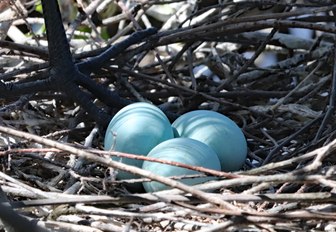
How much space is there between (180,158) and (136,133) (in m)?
0.10

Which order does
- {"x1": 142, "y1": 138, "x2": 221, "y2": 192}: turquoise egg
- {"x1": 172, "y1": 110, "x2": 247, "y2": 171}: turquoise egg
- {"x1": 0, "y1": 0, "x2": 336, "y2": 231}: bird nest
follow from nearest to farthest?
1. {"x1": 0, "y1": 0, "x2": 336, "y2": 231}: bird nest
2. {"x1": 142, "y1": 138, "x2": 221, "y2": 192}: turquoise egg
3. {"x1": 172, "y1": 110, "x2": 247, "y2": 171}: turquoise egg

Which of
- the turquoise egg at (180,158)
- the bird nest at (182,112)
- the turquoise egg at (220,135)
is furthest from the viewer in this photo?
the turquoise egg at (220,135)

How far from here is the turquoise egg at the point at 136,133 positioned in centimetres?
122

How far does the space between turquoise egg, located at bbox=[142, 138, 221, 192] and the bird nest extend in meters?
0.04

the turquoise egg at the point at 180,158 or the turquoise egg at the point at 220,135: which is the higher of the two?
the turquoise egg at the point at 220,135

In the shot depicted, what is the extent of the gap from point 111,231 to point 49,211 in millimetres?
106

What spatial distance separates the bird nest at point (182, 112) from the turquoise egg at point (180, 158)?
4cm

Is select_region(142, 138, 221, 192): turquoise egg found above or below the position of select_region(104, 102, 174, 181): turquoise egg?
below

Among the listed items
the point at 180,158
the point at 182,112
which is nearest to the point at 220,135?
the point at 180,158

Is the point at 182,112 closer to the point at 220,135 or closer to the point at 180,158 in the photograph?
the point at 220,135

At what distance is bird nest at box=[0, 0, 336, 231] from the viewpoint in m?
0.98

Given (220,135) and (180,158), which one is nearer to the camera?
(180,158)

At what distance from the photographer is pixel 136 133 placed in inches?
48.3

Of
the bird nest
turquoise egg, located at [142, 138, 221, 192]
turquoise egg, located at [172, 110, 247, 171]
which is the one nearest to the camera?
the bird nest
